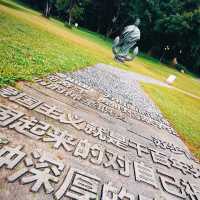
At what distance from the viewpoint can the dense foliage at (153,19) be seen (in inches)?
1562

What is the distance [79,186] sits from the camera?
120 inches

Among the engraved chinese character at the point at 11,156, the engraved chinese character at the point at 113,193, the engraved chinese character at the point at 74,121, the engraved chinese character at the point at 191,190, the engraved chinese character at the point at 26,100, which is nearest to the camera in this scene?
the engraved chinese character at the point at 11,156

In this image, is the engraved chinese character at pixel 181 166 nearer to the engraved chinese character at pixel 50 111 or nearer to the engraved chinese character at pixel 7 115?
the engraved chinese character at pixel 50 111

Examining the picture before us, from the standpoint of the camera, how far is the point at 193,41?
40.8 m

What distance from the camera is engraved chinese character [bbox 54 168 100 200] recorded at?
287cm

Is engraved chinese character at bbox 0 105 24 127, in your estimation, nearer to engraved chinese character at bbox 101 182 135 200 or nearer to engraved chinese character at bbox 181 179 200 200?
engraved chinese character at bbox 101 182 135 200

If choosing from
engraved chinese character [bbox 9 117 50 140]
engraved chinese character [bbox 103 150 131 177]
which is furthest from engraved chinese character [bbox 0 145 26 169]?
engraved chinese character [bbox 103 150 131 177]

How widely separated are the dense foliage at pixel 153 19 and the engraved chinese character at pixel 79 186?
35.4m

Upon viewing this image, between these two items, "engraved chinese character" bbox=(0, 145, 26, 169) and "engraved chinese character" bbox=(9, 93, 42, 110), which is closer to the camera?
"engraved chinese character" bbox=(0, 145, 26, 169)

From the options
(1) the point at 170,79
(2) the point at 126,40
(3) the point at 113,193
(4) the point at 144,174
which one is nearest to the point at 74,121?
(4) the point at 144,174

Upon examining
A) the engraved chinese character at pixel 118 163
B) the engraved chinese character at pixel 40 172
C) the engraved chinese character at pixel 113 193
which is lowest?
the engraved chinese character at pixel 118 163

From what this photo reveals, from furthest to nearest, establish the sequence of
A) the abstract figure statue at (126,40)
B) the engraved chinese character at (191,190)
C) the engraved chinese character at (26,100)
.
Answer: the abstract figure statue at (126,40) < the engraved chinese character at (26,100) < the engraved chinese character at (191,190)

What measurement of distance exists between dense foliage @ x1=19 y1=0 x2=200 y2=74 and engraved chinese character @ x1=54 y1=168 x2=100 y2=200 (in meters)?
35.4

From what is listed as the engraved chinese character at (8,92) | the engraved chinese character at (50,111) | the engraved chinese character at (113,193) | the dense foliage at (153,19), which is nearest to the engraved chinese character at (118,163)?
the engraved chinese character at (113,193)
